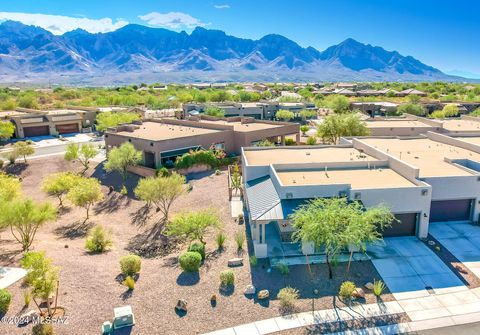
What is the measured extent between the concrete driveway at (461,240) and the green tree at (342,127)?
22.6 m

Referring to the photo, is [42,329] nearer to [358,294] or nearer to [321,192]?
[358,294]

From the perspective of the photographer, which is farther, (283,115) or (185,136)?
(283,115)

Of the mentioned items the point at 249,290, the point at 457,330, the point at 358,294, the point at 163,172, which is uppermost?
the point at 163,172

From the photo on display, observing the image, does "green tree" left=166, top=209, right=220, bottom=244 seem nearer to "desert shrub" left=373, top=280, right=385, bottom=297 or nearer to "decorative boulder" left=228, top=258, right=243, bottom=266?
"decorative boulder" left=228, top=258, right=243, bottom=266

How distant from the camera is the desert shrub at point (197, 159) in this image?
4444 centimetres

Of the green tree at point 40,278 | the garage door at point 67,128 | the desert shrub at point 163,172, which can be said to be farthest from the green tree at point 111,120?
the green tree at point 40,278

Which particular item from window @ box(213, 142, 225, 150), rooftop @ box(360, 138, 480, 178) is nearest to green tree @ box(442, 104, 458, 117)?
rooftop @ box(360, 138, 480, 178)

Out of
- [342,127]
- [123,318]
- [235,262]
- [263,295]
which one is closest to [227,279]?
[263,295]

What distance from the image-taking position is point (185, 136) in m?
47.5

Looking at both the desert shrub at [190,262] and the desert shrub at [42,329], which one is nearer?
the desert shrub at [42,329]

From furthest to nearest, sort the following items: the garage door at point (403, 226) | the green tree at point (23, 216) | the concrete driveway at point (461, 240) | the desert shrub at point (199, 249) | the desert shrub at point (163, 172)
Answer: the desert shrub at point (163, 172) < the garage door at point (403, 226) < the desert shrub at point (199, 249) < the green tree at point (23, 216) < the concrete driveway at point (461, 240)

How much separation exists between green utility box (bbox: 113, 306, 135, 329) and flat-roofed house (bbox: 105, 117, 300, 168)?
28411mm

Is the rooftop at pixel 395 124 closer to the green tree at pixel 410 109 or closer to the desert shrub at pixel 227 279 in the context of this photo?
the green tree at pixel 410 109

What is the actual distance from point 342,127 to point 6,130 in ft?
179
